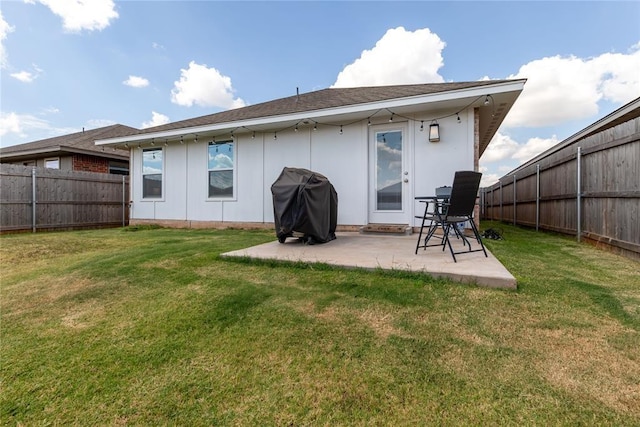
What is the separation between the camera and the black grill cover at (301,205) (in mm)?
4453

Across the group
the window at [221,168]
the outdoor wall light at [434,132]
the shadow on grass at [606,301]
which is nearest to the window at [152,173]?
the window at [221,168]

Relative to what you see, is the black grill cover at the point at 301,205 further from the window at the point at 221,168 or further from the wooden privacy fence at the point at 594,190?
the wooden privacy fence at the point at 594,190

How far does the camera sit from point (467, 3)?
24.1ft

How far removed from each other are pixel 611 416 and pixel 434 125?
548 cm

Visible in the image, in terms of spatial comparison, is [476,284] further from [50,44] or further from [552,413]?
[50,44]

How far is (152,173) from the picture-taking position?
901 cm

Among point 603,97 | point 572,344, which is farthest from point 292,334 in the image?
point 603,97

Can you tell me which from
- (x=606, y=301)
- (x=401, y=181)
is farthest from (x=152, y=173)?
(x=606, y=301)

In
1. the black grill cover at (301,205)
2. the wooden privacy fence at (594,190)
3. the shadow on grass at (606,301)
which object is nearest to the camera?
the shadow on grass at (606,301)

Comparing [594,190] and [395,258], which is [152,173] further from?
[594,190]

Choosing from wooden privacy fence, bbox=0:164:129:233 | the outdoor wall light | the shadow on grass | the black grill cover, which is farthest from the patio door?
wooden privacy fence, bbox=0:164:129:233

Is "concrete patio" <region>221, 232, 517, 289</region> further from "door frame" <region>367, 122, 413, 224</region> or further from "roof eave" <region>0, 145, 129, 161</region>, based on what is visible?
"roof eave" <region>0, 145, 129, 161</region>

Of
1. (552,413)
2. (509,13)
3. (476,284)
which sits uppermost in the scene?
(509,13)

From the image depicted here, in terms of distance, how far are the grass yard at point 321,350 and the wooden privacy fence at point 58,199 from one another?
693cm
